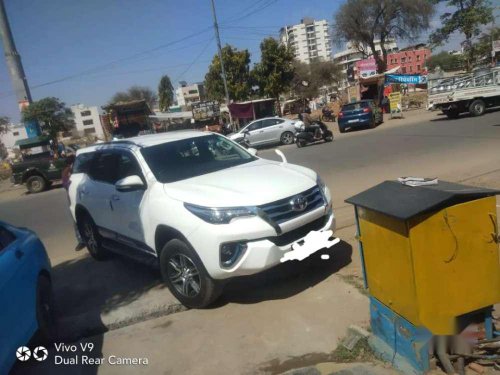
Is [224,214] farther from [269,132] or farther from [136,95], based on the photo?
[136,95]

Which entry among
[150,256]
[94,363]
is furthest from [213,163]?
[94,363]

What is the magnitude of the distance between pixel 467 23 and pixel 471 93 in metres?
9.99

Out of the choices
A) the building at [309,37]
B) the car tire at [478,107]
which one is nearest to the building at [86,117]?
the building at [309,37]

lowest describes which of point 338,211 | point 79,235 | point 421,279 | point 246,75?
point 338,211

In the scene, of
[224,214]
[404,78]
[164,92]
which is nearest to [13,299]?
[224,214]

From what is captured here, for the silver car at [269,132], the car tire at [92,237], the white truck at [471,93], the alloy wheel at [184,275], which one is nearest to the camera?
the alloy wheel at [184,275]

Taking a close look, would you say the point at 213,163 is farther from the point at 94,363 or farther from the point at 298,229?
the point at 94,363

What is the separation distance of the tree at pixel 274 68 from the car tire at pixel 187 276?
29.2 metres

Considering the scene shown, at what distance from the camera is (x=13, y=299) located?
3191 millimetres

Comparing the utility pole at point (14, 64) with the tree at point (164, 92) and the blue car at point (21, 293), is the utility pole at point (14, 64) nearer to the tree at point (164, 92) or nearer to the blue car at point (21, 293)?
the blue car at point (21, 293)

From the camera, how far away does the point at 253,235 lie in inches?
143

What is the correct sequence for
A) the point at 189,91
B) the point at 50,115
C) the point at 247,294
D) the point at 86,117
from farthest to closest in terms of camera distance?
the point at 189,91 < the point at 86,117 < the point at 50,115 < the point at 247,294

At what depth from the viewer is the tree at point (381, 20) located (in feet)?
134

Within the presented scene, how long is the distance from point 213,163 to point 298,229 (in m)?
1.51
